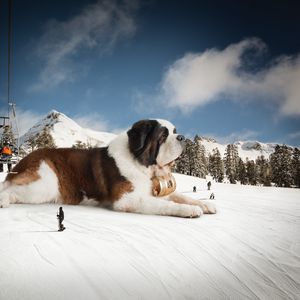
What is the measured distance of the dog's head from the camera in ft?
12.2

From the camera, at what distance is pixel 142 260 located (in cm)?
168

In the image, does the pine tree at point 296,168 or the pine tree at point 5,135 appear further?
the pine tree at point 296,168

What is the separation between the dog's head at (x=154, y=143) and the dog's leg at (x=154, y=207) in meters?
0.60

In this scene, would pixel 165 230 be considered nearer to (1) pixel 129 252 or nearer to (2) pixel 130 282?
(1) pixel 129 252

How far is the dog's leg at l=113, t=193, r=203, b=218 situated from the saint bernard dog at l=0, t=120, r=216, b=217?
0.05ft

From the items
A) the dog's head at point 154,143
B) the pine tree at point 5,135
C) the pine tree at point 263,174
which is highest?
the pine tree at point 5,135

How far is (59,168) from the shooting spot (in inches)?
148

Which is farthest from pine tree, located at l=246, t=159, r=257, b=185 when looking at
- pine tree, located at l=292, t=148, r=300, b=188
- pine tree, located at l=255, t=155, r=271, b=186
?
pine tree, located at l=292, t=148, r=300, b=188

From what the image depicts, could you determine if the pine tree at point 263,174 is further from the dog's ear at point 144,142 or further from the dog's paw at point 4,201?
the dog's paw at point 4,201

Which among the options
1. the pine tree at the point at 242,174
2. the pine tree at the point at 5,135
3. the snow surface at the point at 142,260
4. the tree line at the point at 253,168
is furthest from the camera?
the pine tree at the point at 242,174

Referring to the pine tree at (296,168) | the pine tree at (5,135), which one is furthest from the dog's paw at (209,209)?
the pine tree at (296,168)

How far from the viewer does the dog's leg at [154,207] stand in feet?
10.4

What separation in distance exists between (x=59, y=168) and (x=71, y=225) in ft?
5.10

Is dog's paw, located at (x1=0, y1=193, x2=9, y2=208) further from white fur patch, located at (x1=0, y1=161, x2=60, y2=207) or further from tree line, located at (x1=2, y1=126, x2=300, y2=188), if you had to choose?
tree line, located at (x1=2, y1=126, x2=300, y2=188)
